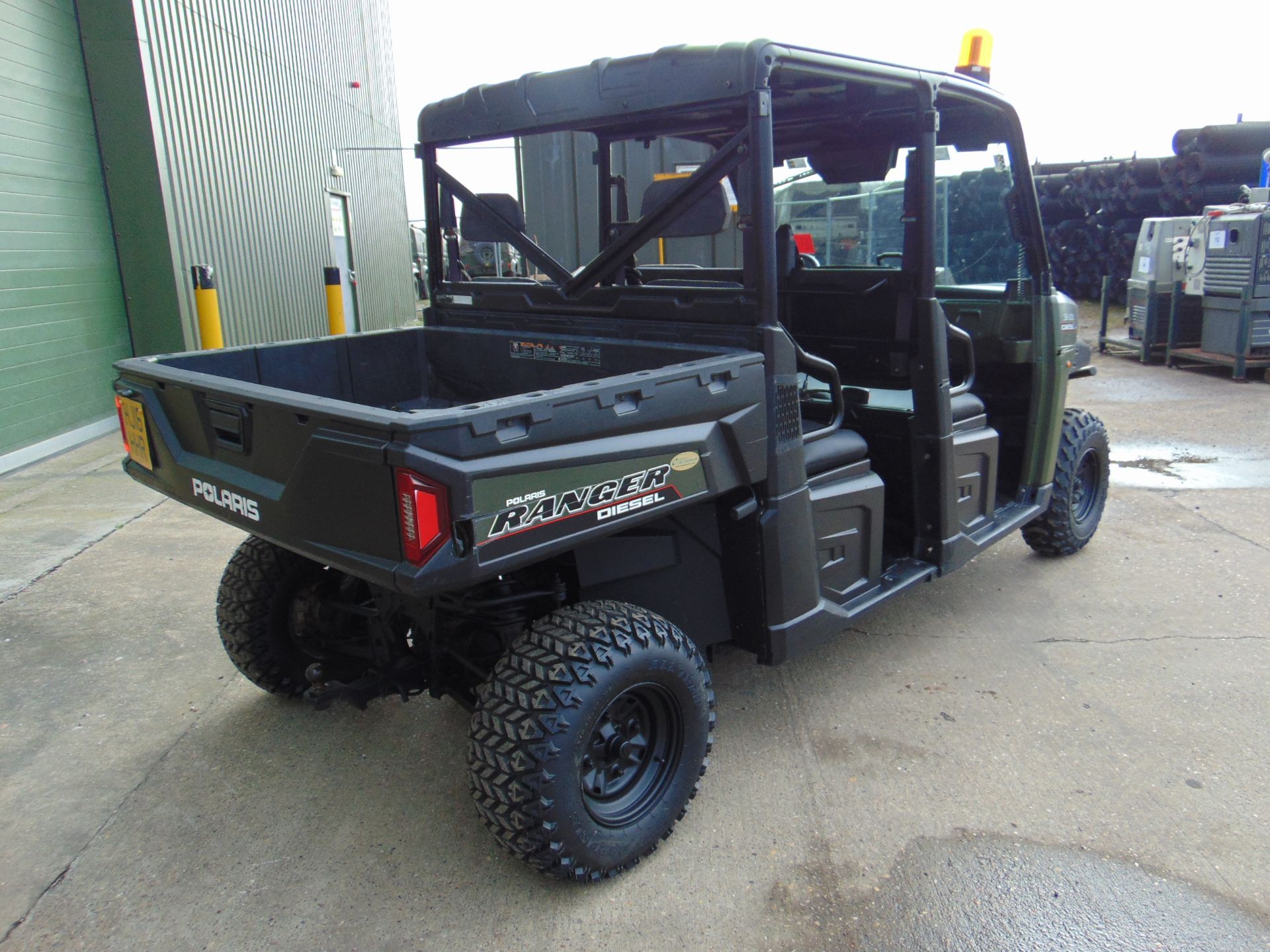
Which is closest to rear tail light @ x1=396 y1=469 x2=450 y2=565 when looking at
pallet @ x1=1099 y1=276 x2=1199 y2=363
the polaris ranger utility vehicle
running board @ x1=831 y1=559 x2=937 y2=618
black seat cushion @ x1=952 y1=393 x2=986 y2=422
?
the polaris ranger utility vehicle

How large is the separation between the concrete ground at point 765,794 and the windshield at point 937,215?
1.55 m

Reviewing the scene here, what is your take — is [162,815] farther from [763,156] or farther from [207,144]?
[207,144]

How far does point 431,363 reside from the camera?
12.1ft

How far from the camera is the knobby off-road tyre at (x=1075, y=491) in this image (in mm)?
4395

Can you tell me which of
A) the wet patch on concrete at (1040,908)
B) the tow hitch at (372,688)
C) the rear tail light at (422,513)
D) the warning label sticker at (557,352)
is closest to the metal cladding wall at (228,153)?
the warning label sticker at (557,352)

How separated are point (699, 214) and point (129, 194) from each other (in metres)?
6.35

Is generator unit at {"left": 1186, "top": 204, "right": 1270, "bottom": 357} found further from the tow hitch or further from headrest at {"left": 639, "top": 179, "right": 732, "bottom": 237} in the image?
the tow hitch

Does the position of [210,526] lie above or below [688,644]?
below

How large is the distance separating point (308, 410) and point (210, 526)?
3.61 m

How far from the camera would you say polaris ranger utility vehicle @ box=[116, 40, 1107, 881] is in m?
2.21

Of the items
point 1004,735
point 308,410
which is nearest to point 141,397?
point 308,410

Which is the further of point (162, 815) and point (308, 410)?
point (162, 815)

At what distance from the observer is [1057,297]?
3990 mm

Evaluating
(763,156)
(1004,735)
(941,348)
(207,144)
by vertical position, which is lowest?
(1004,735)
